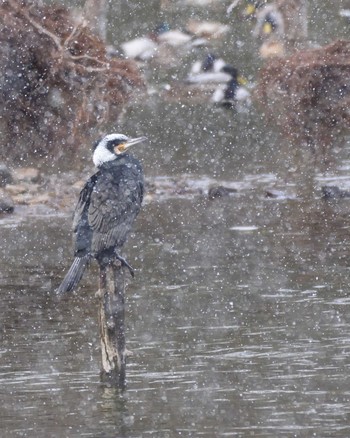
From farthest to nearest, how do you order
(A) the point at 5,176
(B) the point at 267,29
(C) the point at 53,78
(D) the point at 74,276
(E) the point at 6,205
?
(B) the point at 267,29 < (A) the point at 5,176 < (C) the point at 53,78 < (E) the point at 6,205 < (D) the point at 74,276

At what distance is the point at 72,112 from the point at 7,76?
141 centimetres

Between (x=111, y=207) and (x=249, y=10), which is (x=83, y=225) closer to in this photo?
(x=111, y=207)

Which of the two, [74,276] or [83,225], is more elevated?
[83,225]

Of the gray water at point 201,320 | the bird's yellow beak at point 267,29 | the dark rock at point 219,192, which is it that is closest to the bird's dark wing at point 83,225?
the gray water at point 201,320

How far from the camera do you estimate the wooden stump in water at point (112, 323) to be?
10156mm

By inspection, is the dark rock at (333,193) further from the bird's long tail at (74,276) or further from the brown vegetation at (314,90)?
the bird's long tail at (74,276)

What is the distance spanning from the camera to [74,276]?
1011 cm

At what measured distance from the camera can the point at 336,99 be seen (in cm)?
2511

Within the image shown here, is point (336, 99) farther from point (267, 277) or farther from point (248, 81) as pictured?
point (267, 277)

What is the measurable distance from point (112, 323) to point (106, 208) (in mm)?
886

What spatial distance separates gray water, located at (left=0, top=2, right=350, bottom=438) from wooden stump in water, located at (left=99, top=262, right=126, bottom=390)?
0.52ft

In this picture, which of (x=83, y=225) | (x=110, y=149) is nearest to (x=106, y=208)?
(x=83, y=225)

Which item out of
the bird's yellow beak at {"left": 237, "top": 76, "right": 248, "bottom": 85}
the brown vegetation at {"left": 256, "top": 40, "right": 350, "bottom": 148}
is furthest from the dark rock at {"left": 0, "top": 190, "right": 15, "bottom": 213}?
the bird's yellow beak at {"left": 237, "top": 76, "right": 248, "bottom": 85}

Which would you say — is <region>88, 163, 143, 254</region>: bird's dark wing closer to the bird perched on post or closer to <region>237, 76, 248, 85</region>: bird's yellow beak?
the bird perched on post
